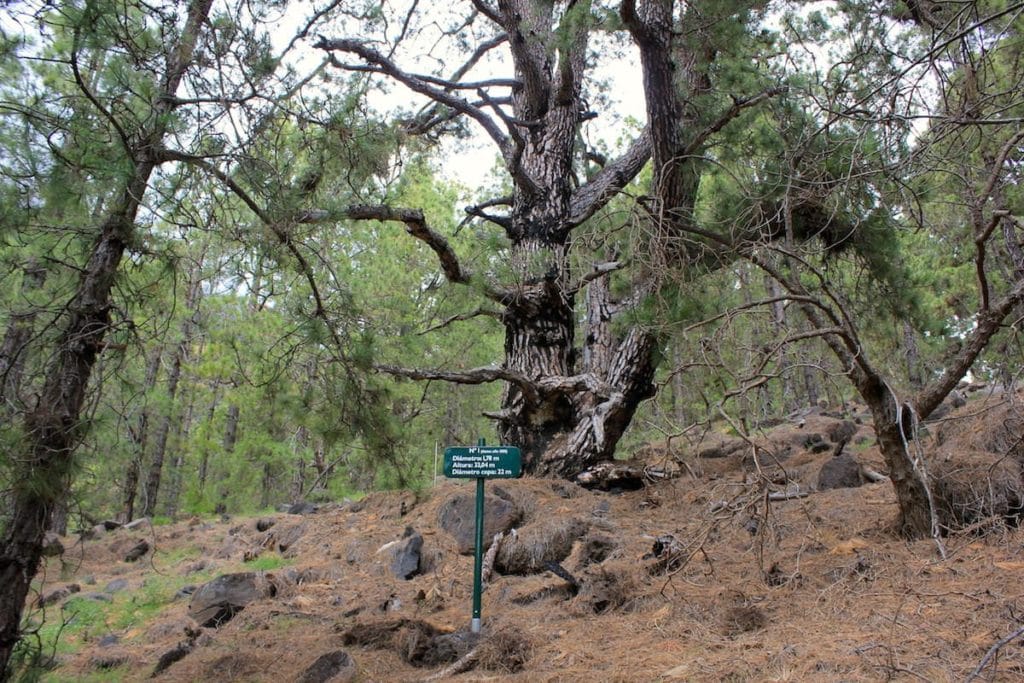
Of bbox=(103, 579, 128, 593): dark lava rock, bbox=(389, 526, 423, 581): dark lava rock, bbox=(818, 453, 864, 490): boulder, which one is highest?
bbox=(818, 453, 864, 490): boulder

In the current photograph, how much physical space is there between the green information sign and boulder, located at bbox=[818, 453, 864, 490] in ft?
10.9

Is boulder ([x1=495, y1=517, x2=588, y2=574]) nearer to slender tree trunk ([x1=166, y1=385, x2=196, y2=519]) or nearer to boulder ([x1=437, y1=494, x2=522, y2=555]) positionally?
boulder ([x1=437, y1=494, x2=522, y2=555])

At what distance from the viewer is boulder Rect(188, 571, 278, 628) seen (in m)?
5.92

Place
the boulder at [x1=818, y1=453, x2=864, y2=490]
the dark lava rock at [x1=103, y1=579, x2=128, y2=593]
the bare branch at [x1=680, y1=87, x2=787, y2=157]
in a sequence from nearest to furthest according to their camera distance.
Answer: the bare branch at [x1=680, y1=87, x2=787, y2=157], the boulder at [x1=818, y1=453, x2=864, y2=490], the dark lava rock at [x1=103, y1=579, x2=128, y2=593]

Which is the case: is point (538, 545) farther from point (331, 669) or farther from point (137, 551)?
point (137, 551)

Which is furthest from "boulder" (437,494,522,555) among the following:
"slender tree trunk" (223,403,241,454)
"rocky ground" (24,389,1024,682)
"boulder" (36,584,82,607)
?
"slender tree trunk" (223,403,241,454)

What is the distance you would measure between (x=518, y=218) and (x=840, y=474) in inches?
173

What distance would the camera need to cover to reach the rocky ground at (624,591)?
358 cm

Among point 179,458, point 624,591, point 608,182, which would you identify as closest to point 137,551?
point 179,458

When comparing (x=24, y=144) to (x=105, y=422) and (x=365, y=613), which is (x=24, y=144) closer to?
(x=105, y=422)

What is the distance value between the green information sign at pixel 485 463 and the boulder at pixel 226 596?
2.46 meters

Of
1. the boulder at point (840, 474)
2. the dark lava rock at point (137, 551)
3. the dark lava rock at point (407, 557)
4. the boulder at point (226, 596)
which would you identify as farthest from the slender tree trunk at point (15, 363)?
the boulder at point (840, 474)

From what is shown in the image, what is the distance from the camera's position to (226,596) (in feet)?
20.1

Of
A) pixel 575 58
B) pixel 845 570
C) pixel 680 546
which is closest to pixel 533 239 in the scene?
pixel 575 58
